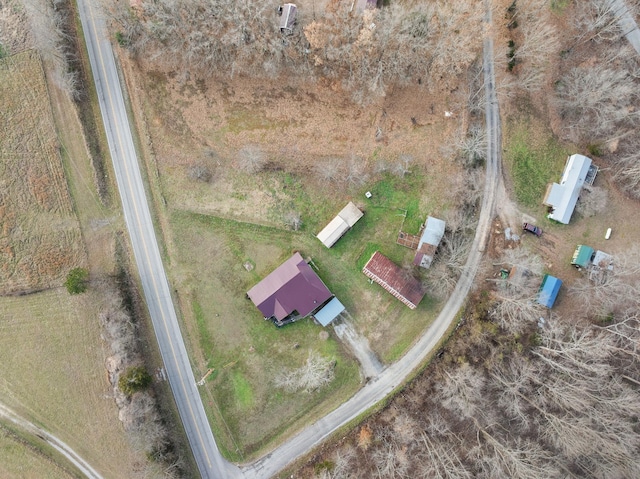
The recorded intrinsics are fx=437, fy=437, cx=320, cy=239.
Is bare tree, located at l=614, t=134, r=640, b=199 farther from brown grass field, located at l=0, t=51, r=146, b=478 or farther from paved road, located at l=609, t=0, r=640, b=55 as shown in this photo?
brown grass field, located at l=0, t=51, r=146, b=478

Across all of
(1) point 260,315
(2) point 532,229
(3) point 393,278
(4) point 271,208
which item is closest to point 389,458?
(3) point 393,278

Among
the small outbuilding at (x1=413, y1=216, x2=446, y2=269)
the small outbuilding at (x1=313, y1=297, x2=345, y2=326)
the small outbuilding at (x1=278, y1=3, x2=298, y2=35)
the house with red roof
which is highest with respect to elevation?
the small outbuilding at (x1=278, y1=3, x2=298, y2=35)

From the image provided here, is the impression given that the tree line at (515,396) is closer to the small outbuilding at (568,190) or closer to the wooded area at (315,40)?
the small outbuilding at (568,190)

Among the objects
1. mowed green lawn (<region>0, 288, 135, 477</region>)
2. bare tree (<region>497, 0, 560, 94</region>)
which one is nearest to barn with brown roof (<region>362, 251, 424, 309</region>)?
bare tree (<region>497, 0, 560, 94</region>)

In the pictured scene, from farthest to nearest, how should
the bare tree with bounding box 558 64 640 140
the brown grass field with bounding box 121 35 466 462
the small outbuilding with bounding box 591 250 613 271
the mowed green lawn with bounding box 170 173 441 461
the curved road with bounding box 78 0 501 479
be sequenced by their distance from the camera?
the small outbuilding with bounding box 591 250 613 271
the bare tree with bounding box 558 64 640 140
the brown grass field with bounding box 121 35 466 462
the mowed green lawn with bounding box 170 173 441 461
the curved road with bounding box 78 0 501 479

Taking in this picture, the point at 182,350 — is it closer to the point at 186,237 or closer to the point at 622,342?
the point at 186,237

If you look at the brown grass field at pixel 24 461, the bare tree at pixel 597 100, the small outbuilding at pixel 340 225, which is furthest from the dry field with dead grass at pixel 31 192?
the bare tree at pixel 597 100

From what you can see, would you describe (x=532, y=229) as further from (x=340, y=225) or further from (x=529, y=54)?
(x=340, y=225)
